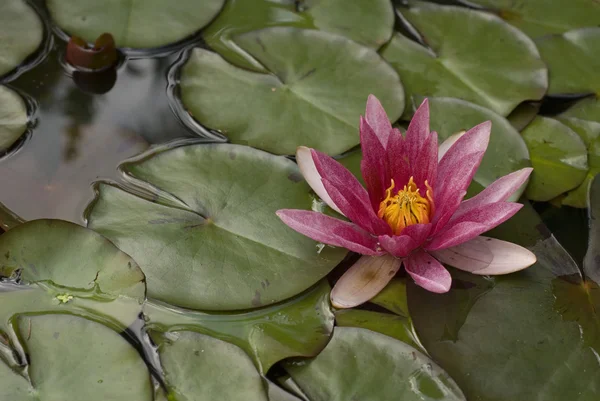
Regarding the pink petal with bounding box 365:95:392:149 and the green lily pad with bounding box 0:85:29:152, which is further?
the green lily pad with bounding box 0:85:29:152

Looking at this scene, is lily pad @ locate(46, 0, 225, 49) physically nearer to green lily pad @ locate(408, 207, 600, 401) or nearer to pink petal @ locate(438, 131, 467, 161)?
pink petal @ locate(438, 131, 467, 161)

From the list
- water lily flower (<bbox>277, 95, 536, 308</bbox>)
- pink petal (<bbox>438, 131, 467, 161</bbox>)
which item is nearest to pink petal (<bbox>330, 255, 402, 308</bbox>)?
water lily flower (<bbox>277, 95, 536, 308</bbox>)

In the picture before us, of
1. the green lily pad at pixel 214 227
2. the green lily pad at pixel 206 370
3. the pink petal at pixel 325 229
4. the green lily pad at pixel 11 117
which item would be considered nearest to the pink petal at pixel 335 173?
the pink petal at pixel 325 229

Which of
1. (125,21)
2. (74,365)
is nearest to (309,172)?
(74,365)

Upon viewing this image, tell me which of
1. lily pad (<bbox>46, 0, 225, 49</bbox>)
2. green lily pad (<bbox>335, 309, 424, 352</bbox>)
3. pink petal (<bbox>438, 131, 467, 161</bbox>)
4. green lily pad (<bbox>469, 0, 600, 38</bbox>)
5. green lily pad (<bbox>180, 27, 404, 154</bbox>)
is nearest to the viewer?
green lily pad (<bbox>335, 309, 424, 352</bbox>)

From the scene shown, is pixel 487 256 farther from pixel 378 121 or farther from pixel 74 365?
pixel 74 365

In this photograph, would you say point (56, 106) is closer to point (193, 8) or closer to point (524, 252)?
point (193, 8)

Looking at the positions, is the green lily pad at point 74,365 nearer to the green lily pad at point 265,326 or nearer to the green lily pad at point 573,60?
the green lily pad at point 265,326

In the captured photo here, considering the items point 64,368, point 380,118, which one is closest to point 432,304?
point 380,118

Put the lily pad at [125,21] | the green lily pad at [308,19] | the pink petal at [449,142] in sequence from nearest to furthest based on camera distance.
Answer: the pink petal at [449,142], the lily pad at [125,21], the green lily pad at [308,19]
